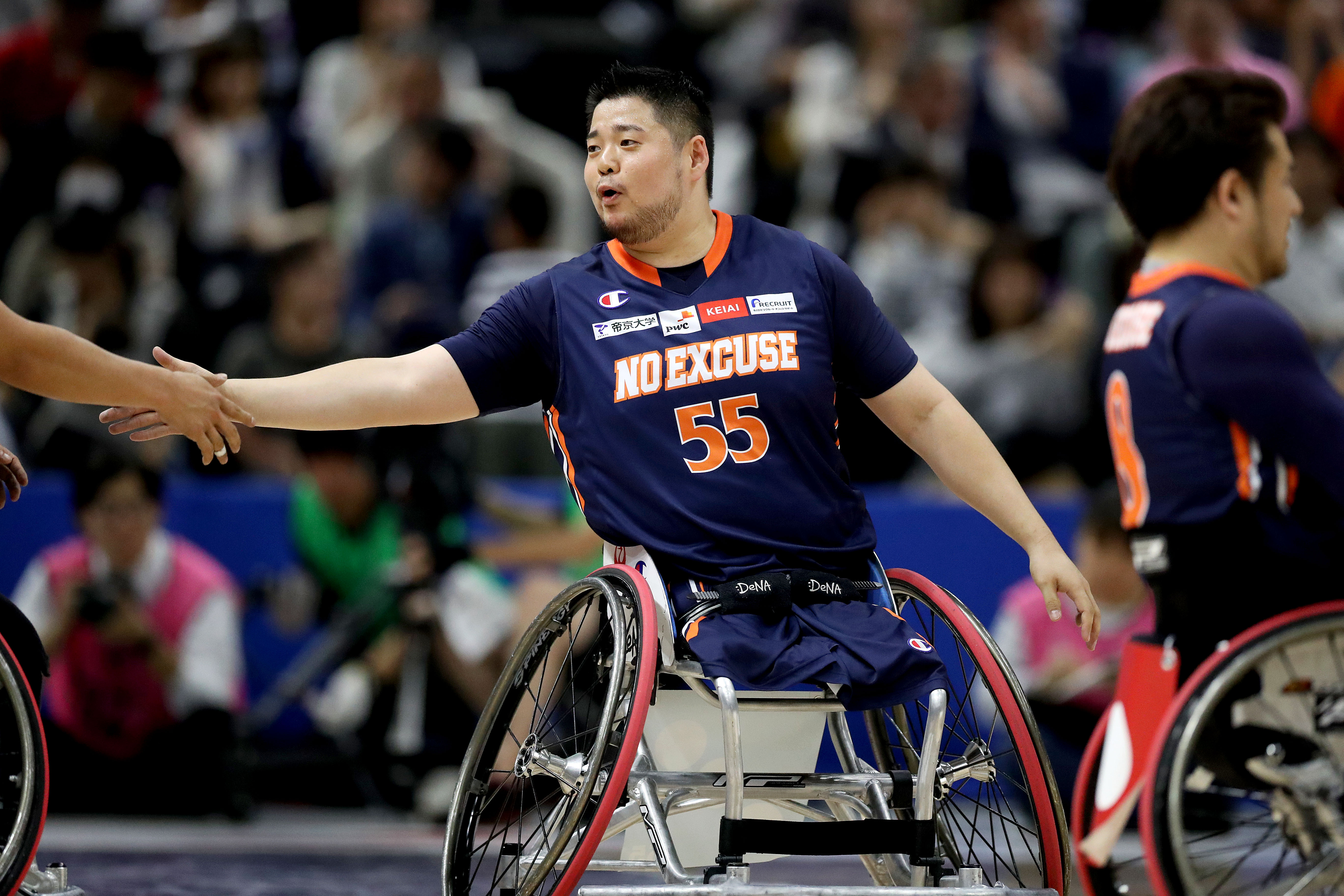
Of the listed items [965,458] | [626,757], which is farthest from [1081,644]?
[626,757]

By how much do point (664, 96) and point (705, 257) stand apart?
1.18 feet

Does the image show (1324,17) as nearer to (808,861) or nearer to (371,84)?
(371,84)

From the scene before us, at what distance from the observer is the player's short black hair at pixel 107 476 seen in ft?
20.7

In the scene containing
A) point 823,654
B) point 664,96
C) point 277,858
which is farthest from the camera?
point 277,858

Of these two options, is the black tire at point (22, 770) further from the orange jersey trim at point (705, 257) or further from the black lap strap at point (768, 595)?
the orange jersey trim at point (705, 257)

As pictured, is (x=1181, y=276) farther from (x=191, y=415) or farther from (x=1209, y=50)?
(x=1209, y=50)

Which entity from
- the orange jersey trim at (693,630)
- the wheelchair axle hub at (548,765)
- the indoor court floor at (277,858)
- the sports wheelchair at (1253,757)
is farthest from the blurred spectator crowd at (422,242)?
the orange jersey trim at (693,630)

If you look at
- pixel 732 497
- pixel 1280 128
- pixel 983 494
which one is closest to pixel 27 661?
pixel 732 497

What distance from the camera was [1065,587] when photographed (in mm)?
3561

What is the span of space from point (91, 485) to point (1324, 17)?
24.4 feet

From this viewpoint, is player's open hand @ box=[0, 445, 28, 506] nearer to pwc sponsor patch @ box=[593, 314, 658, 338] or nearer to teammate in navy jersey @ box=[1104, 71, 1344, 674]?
pwc sponsor patch @ box=[593, 314, 658, 338]

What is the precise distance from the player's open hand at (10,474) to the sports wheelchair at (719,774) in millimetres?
1107

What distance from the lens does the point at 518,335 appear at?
12.2 ft

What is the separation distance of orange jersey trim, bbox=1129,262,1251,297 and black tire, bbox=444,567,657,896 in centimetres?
126
